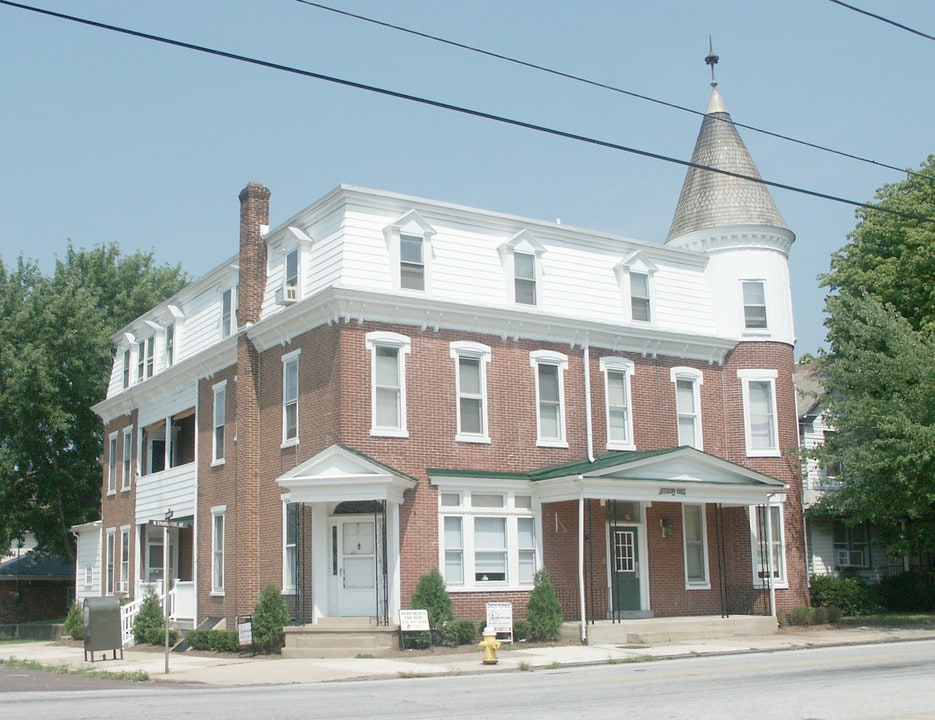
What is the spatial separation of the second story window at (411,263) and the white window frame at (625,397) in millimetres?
5762

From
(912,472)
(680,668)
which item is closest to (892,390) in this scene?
(912,472)

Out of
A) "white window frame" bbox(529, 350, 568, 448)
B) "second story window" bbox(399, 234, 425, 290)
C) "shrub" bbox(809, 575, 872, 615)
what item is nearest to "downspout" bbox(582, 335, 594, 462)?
"white window frame" bbox(529, 350, 568, 448)

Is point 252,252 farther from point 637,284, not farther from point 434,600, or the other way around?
point 434,600

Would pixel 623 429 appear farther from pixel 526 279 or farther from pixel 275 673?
pixel 275 673

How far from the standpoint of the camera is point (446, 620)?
973 inches

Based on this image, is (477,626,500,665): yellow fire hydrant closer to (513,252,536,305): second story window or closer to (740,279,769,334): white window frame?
(513,252,536,305): second story window

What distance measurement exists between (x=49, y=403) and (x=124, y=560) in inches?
458

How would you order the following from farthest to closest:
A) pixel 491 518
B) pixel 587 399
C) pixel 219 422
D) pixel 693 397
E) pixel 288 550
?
pixel 219 422
pixel 693 397
pixel 587 399
pixel 288 550
pixel 491 518

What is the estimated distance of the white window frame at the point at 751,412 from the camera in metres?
31.3

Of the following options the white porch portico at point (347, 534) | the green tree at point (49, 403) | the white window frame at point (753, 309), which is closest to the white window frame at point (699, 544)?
the white window frame at point (753, 309)

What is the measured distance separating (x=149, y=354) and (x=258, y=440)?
1083 cm

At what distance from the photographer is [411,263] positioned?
27125mm

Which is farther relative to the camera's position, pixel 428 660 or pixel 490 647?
pixel 428 660

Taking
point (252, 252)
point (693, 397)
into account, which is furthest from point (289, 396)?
point (693, 397)
